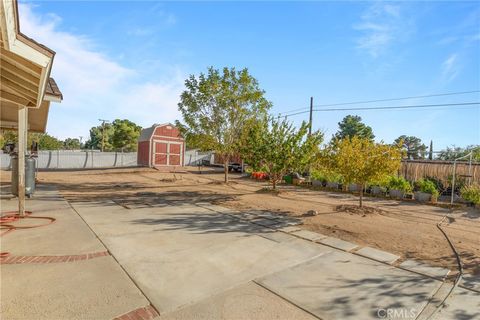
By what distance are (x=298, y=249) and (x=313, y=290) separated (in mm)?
1816

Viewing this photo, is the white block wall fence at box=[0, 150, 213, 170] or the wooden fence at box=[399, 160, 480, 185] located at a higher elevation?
the wooden fence at box=[399, 160, 480, 185]

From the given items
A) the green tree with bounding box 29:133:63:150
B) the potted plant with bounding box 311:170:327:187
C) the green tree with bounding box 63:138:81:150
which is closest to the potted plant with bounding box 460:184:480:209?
the potted plant with bounding box 311:170:327:187

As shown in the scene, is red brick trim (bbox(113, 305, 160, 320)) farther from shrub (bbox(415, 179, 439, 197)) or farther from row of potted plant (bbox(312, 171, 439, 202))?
shrub (bbox(415, 179, 439, 197))

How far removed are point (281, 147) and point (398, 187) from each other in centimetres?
637

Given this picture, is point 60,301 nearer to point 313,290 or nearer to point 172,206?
point 313,290

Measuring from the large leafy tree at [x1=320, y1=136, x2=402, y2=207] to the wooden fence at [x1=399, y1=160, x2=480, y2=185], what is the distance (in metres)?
6.64

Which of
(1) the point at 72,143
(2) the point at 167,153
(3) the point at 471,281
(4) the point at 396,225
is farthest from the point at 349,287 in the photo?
(1) the point at 72,143

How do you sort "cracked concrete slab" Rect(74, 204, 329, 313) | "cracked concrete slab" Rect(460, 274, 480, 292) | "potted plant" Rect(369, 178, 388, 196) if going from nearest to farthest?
1. "cracked concrete slab" Rect(74, 204, 329, 313)
2. "cracked concrete slab" Rect(460, 274, 480, 292)
3. "potted plant" Rect(369, 178, 388, 196)

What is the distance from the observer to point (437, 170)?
49.2 feet

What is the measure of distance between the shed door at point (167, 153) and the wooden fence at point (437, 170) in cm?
2493

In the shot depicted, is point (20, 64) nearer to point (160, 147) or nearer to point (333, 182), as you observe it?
point (333, 182)

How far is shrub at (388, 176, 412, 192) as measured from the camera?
556 inches

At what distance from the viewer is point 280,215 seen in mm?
9289

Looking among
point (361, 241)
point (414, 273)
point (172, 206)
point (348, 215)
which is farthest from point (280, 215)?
point (414, 273)
